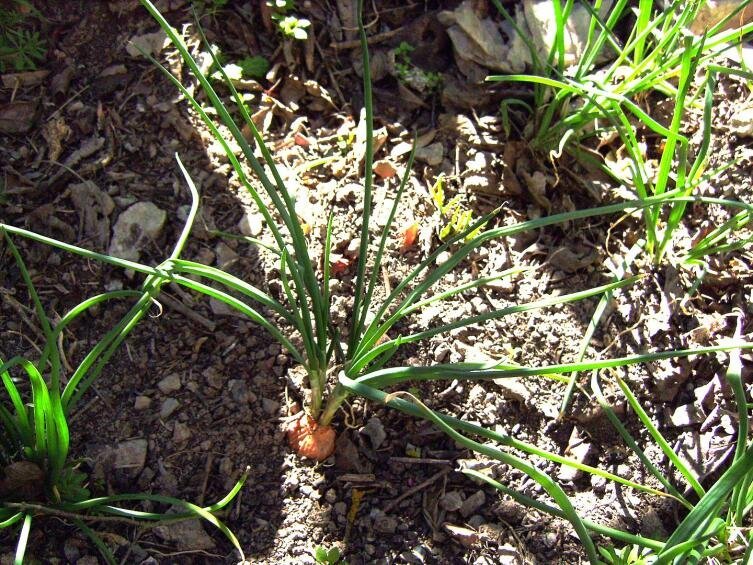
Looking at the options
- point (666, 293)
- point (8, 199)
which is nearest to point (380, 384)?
point (666, 293)

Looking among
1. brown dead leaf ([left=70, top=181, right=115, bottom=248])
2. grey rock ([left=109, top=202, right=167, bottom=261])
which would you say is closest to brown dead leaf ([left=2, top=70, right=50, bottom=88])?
brown dead leaf ([left=70, top=181, right=115, bottom=248])

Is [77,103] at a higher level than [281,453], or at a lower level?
higher

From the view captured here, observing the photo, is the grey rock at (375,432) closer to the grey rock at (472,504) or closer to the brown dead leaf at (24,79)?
the grey rock at (472,504)

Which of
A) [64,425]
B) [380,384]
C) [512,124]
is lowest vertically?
[64,425]

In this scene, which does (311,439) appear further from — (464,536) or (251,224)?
(251,224)

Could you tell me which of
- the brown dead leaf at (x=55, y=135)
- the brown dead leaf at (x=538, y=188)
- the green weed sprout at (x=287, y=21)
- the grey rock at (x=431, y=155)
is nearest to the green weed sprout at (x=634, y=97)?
Answer: the brown dead leaf at (x=538, y=188)

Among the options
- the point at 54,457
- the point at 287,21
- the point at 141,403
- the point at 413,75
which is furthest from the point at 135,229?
the point at 413,75

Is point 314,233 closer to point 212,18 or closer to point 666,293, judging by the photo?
point 212,18
